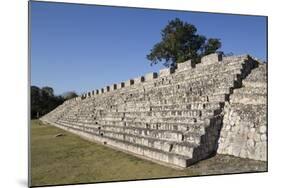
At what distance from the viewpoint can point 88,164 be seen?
7238 mm

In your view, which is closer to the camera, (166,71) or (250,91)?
(250,91)

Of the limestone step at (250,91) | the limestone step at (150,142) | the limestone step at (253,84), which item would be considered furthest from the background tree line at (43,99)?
the limestone step at (253,84)

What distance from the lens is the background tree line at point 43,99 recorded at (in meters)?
6.75

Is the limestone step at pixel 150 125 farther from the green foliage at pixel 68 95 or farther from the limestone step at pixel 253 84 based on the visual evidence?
the limestone step at pixel 253 84

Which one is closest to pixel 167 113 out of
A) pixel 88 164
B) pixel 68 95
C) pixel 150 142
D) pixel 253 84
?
pixel 150 142

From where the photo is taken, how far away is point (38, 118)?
6953mm

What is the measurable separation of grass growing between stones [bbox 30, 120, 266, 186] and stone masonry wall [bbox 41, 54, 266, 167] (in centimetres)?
19

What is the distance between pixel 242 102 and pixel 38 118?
12.1 feet

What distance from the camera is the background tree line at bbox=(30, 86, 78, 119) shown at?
266 inches

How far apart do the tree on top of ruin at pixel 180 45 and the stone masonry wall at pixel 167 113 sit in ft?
0.64

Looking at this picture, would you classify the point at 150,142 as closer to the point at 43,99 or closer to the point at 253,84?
the point at 43,99

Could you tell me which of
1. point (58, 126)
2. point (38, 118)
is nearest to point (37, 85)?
point (38, 118)

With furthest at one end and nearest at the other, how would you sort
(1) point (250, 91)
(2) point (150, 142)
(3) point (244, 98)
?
(1) point (250, 91) < (3) point (244, 98) < (2) point (150, 142)

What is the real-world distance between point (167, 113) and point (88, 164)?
190 centimetres
